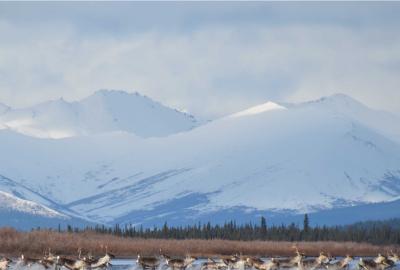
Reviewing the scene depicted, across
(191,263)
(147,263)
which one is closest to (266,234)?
(191,263)

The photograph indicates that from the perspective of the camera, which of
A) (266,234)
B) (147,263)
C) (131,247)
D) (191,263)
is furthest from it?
(266,234)

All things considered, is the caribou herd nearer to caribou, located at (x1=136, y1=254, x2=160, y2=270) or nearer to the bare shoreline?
caribou, located at (x1=136, y1=254, x2=160, y2=270)

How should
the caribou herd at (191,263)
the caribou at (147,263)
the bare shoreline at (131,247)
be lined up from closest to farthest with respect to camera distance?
the caribou herd at (191,263), the caribou at (147,263), the bare shoreline at (131,247)

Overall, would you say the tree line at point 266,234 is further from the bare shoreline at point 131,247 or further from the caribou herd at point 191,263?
the caribou herd at point 191,263

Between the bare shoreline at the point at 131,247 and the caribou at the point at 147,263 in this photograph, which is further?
the bare shoreline at the point at 131,247

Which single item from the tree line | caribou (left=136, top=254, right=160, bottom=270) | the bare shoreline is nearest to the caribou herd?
caribou (left=136, top=254, right=160, bottom=270)

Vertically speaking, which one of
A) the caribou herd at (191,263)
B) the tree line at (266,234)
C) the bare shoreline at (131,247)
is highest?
the tree line at (266,234)

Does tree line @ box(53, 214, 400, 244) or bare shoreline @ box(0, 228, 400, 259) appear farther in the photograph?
tree line @ box(53, 214, 400, 244)

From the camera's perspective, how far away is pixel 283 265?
311 ft

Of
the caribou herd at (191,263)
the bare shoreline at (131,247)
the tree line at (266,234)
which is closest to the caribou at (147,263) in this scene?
the caribou herd at (191,263)

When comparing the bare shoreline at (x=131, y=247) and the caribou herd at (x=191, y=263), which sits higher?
the bare shoreline at (x=131, y=247)

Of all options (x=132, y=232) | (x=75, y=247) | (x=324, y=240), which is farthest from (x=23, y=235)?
(x=324, y=240)

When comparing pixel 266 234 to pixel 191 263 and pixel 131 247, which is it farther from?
pixel 191 263

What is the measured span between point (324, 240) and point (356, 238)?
626 centimetres
